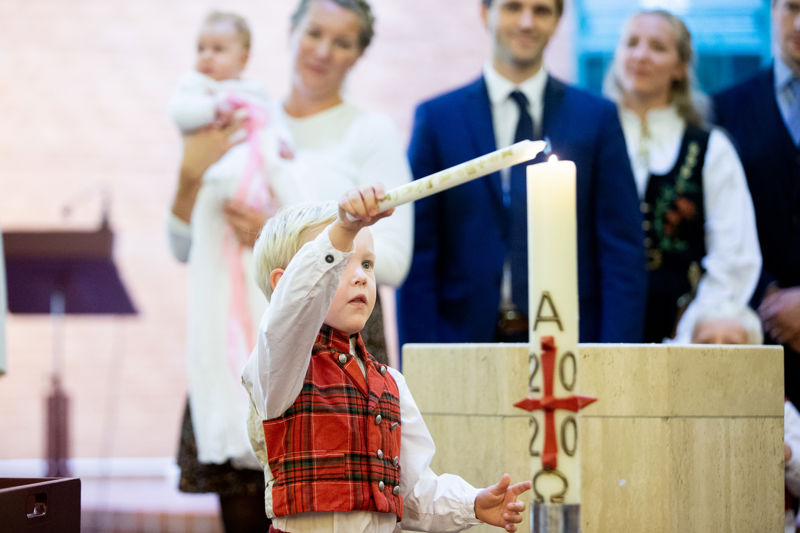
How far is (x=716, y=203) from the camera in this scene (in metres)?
3.42

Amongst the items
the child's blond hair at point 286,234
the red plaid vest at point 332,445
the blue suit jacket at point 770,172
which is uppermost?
the blue suit jacket at point 770,172

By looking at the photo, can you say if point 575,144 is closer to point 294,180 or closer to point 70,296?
point 294,180

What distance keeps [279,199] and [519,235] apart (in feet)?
2.24

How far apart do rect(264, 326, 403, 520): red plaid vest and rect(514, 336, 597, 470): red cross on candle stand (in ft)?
1.48

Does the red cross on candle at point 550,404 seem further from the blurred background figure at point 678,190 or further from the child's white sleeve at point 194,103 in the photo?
the child's white sleeve at point 194,103

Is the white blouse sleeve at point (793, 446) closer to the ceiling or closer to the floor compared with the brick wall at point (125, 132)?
closer to the floor

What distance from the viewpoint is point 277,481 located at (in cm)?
166

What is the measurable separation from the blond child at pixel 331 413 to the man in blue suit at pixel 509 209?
1254mm

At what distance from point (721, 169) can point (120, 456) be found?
3.76m

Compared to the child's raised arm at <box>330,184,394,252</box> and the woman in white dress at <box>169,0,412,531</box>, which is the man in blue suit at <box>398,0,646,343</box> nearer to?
the woman in white dress at <box>169,0,412,531</box>

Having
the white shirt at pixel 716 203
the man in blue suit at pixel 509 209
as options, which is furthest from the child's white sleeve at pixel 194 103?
the white shirt at pixel 716 203

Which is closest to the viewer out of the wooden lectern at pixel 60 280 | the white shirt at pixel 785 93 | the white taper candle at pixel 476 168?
the white taper candle at pixel 476 168

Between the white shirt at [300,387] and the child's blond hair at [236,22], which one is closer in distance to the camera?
the white shirt at [300,387]

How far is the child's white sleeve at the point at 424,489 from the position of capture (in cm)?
174
